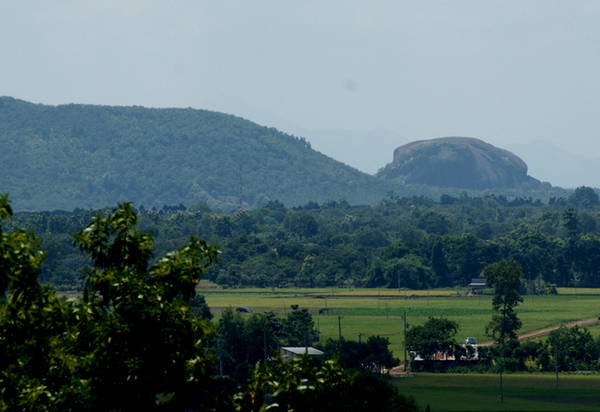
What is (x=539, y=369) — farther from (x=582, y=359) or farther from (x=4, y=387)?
(x=4, y=387)

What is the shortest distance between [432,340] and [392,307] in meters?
52.9

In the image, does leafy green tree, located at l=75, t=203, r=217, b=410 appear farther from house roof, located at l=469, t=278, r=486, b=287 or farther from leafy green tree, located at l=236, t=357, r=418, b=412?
house roof, located at l=469, t=278, r=486, b=287

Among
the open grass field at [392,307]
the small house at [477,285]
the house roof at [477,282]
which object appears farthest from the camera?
the house roof at [477,282]

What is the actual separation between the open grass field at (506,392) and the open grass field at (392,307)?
14928mm

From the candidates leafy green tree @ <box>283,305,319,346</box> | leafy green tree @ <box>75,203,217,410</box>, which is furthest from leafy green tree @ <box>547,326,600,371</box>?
leafy green tree @ <box>75,203,217,410</box>

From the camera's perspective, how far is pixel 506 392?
7806 cm

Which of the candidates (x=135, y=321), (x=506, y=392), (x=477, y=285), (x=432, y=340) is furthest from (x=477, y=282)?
(x=135, y=321)

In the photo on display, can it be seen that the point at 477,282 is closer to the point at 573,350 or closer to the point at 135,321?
the point at 573,350

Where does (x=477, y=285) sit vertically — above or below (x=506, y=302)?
above

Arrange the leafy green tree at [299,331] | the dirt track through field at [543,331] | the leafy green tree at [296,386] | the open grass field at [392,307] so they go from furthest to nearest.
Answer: the open grass field at [392,307], the dirt track through field at [543,331], the leafy green tree at [299,331], the leafy green tree at [296,386]

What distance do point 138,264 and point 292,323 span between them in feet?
264

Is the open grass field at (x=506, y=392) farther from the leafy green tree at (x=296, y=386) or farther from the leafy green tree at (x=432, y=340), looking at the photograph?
the leafy green tree at (x=296, y=386)

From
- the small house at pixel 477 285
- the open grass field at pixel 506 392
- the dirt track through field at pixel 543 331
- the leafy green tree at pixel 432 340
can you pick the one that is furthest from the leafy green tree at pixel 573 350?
the small house at pixel 477 285

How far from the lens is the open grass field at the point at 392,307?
12168cm
